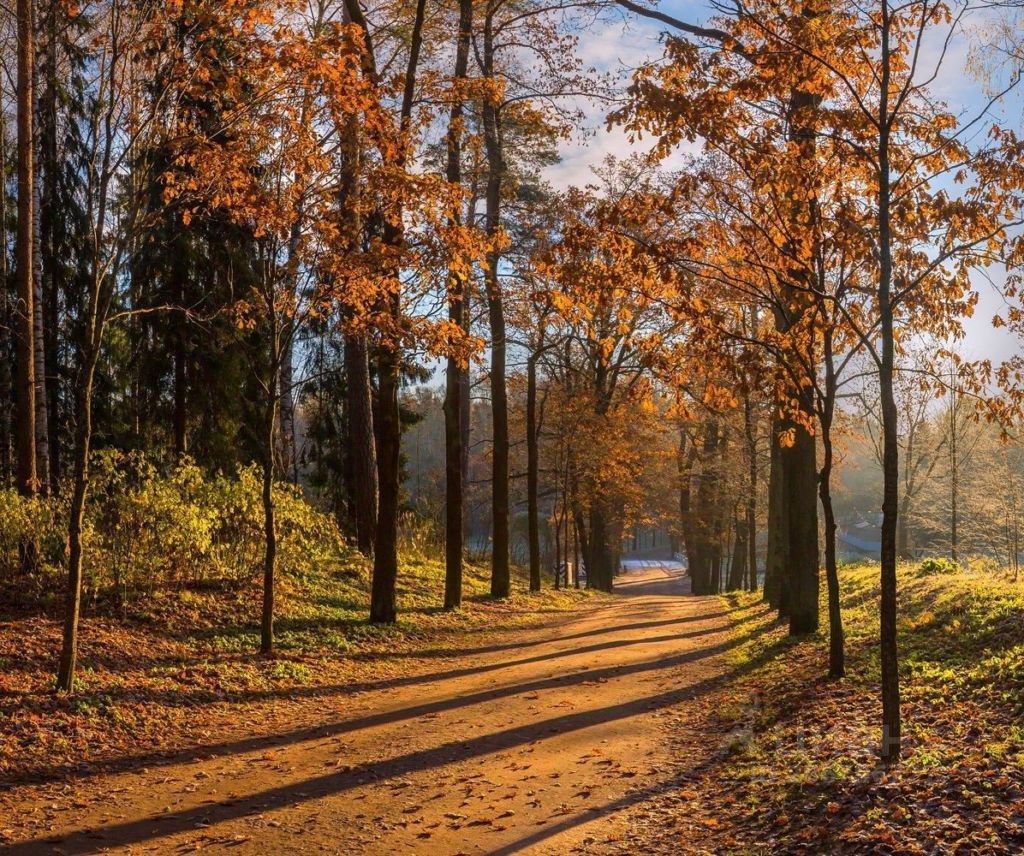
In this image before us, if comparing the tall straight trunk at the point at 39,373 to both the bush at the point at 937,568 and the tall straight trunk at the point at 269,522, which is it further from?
the bush at the point at 937,568

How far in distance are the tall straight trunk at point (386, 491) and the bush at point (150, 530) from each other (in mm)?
1316

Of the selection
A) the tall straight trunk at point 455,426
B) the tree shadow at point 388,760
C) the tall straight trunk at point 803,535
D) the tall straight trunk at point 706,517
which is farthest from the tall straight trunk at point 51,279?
the tall straight trunk at point 706,517

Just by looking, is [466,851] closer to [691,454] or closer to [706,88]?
[706,88]

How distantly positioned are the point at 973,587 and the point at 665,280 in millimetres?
7465

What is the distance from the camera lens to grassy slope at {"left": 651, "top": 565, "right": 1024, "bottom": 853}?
4.48m

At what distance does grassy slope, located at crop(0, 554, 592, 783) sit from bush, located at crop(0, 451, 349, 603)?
1.15 ft

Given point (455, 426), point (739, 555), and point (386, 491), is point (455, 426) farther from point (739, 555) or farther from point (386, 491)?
point (739, 555)

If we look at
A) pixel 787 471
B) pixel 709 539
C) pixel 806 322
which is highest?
pixel 806 322

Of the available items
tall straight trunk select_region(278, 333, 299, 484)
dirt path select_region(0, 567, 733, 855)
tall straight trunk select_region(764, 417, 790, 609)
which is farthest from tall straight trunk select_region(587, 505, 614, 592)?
dirt path select_region(0, 567, 733, 855)

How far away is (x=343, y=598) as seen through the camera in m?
13.2

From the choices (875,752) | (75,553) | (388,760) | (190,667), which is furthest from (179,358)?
(875,752)

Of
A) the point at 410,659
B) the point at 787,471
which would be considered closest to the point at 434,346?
the point at 410,659

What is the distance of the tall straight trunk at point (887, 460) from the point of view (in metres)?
5.57

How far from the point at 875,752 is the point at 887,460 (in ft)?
6.75
